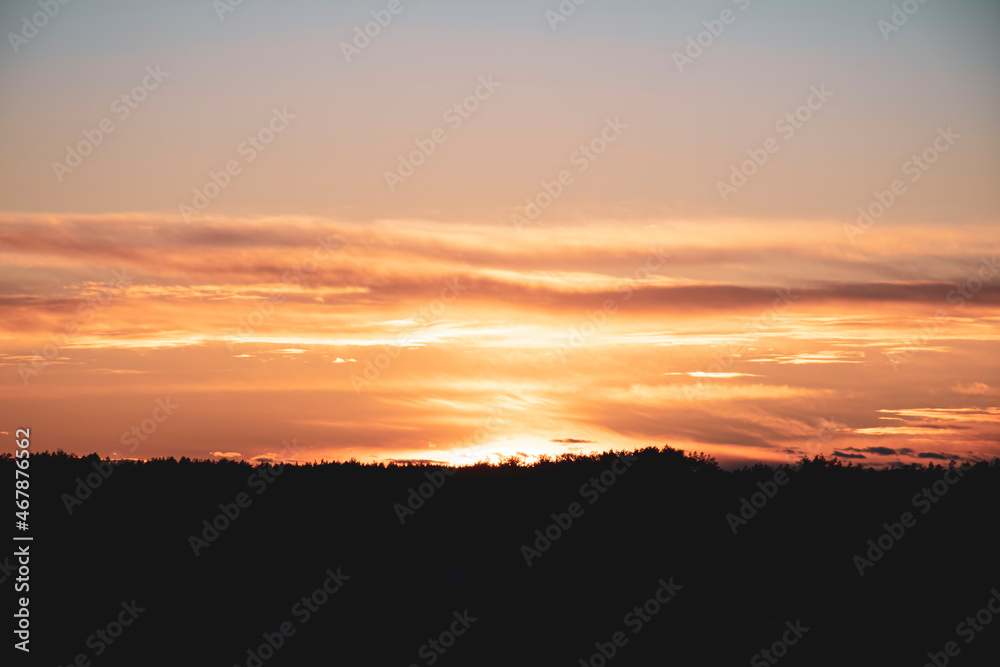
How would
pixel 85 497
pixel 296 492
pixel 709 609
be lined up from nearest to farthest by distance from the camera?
pixel 709 609
pixel 85 497
pixel 296 492

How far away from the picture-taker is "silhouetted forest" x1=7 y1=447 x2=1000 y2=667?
22047 mm

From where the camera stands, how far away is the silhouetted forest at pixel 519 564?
2205 centimetres

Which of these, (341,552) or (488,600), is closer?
(488,600)

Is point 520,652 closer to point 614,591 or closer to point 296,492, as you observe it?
point 614,591

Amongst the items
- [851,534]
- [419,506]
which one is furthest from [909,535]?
[419,506]

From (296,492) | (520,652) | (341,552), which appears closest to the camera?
(520,652)

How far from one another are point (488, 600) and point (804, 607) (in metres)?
9.34

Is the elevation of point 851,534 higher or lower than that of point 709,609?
higher

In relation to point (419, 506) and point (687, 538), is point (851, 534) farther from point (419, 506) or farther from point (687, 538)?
point (419, 506)

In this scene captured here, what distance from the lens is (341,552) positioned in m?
30.3

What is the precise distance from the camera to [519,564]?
28.0 meters

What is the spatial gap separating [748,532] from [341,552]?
575 inches

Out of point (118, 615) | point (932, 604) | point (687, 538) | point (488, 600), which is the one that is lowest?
point (118, 615)

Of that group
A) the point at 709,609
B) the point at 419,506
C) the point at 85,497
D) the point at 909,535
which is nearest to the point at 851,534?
the point at 909,535
